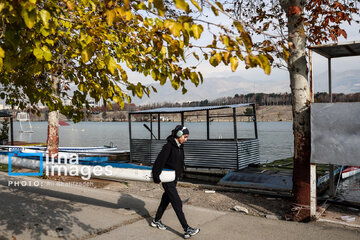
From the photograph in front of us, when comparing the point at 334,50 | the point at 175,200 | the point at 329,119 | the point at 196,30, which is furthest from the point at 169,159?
the point at 334,50

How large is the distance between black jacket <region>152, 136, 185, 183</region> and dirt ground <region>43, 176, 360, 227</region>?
2.53 metres

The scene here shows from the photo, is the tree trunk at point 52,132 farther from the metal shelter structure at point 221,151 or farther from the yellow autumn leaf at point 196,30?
the yellow autumn leaf at point 196,30

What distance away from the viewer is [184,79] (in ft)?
15.9

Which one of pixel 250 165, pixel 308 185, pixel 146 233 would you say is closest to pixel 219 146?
pixel 250 165

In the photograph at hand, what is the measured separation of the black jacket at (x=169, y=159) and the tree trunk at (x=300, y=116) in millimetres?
2744

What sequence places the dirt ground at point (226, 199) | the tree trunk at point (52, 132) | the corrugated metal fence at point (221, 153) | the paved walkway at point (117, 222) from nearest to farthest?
the paved walkway at point (117, 222) < the dirt ground at point (226, 199) < the corrugated metal fence at point (221, 153) < the tree trunk at point (52, 132)

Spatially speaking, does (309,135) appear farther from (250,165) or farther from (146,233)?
(250,165)

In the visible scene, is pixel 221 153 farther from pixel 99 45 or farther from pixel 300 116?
pixel 99 45

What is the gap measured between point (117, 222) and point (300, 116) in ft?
14.5

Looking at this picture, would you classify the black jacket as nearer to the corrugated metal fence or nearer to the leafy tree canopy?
the leafy tree canopy

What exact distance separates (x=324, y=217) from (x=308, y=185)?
734 millimetres

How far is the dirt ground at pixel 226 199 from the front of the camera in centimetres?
746

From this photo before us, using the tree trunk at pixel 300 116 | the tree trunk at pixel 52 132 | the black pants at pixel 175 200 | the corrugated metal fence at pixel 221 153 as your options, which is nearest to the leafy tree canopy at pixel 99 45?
the black pants at pixel 175 200

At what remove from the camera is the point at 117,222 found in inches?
269
